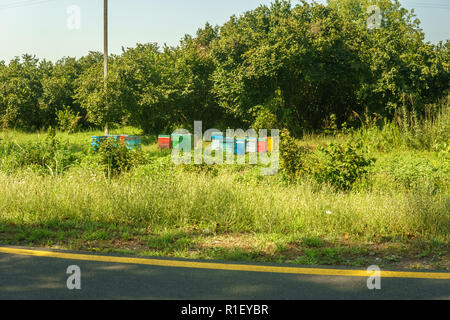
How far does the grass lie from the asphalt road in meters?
0.59

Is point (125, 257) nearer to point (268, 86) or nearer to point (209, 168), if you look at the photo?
point (209, 168)

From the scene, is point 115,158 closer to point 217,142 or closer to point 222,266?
point 217,142

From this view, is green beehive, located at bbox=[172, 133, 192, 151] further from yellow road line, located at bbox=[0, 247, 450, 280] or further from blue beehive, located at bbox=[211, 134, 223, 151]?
yellow road line, located at bbox=[0, 247, 450, 280]

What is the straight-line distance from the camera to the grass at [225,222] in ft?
18.1

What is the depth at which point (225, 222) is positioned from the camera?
22.0 feet

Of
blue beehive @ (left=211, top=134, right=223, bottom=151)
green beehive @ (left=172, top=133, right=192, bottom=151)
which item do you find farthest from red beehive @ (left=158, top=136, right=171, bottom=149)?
blue beehive @ (left=211, top=134, right=223, bottom=151)

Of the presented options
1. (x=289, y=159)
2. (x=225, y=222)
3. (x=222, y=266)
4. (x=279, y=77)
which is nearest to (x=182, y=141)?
(x=279, y=77)

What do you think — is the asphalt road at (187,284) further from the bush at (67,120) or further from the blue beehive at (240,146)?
the bush at (67,120)

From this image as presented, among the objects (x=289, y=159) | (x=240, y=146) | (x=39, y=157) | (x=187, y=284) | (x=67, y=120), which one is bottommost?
(x=187, y=284)

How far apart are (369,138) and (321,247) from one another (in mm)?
11504

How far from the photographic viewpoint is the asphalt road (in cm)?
409

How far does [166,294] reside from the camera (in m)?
4.11

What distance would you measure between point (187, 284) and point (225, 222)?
2.41 m
